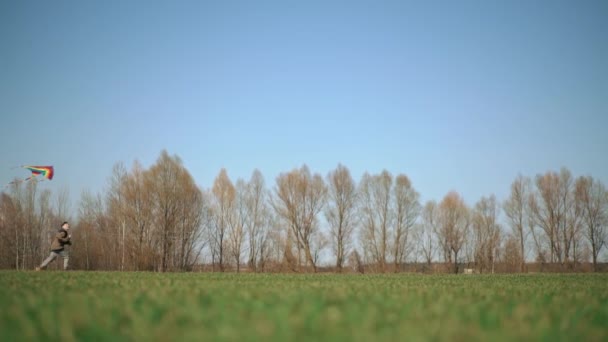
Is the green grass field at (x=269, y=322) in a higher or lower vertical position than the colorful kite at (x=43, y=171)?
lower

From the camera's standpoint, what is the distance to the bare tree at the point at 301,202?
45.2 metres

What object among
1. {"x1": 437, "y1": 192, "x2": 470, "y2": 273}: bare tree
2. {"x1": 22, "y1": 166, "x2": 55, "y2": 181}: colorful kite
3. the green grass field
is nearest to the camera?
the green grass field

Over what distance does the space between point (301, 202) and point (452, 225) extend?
20104mm

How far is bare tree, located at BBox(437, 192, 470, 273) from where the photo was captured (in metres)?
52.8

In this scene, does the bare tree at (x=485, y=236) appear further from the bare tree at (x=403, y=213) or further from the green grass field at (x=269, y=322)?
the green grass field at (x=269, y=322)

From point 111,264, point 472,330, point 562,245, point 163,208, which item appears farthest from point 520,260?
point 472,330

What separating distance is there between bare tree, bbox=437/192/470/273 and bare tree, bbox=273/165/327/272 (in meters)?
16.7

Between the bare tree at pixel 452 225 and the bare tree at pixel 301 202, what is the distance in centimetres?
1673

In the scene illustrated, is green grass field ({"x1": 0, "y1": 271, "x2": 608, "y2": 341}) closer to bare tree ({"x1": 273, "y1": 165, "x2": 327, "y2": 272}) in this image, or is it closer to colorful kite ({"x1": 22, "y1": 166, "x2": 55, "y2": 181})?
colorful kite ({"x1": 22, "y1": 166, "x2": 55, "y2": 181})

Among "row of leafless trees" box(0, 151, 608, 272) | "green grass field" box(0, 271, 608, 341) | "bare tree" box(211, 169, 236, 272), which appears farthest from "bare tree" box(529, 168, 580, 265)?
"green grass field" box(0, 271, 608, 341)

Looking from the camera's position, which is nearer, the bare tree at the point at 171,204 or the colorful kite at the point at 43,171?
the colorful kite at the point at 43,171

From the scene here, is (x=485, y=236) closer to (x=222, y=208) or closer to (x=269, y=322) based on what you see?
(x=222, y=208)

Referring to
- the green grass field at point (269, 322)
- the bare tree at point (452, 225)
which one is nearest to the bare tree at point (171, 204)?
the bare tree at point (452, 225)

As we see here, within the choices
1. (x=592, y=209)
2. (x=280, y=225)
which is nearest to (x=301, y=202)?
(x=280, y=225)
